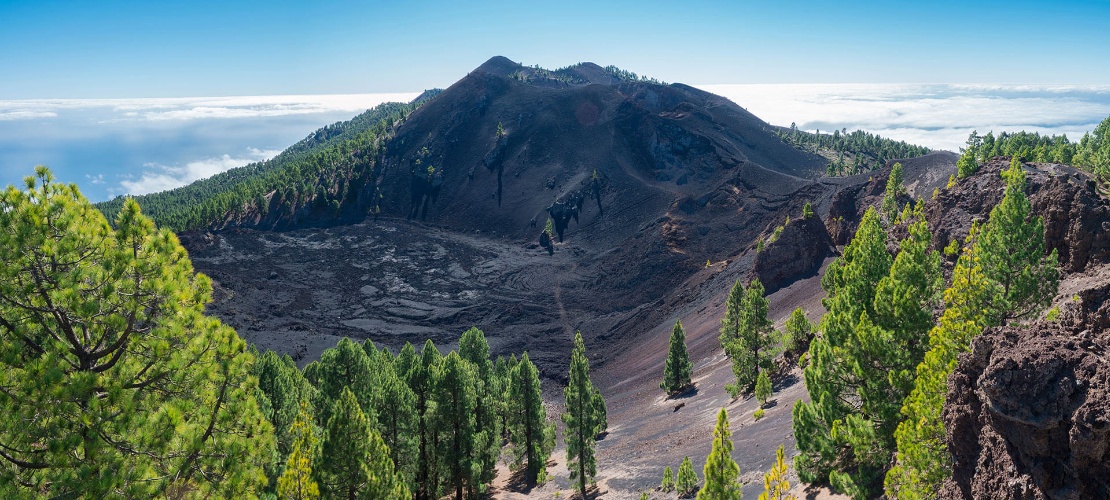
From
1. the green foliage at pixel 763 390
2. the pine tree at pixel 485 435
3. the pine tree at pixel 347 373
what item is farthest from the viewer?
the green foliage at pixel 763 390

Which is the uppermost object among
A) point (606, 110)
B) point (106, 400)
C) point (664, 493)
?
point (606, 110)

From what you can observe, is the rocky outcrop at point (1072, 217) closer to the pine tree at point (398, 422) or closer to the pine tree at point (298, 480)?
the pine tree at point (298, 480)

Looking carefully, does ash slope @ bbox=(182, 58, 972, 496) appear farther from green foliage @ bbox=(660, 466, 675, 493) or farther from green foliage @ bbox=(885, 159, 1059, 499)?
green foliage @ bbox=(885, 159, 1059, 499)

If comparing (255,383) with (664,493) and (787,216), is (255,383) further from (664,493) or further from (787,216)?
(787,216)

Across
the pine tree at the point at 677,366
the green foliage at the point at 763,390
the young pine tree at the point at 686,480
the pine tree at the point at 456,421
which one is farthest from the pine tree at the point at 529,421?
the pine tree at the point at 677,366

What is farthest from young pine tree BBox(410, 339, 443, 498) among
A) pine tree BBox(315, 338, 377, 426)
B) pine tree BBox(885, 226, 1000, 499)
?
pine tree BBox(885, 226, 1000, 499)

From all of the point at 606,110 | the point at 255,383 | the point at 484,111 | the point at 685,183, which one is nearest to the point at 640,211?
the point at 685,183
